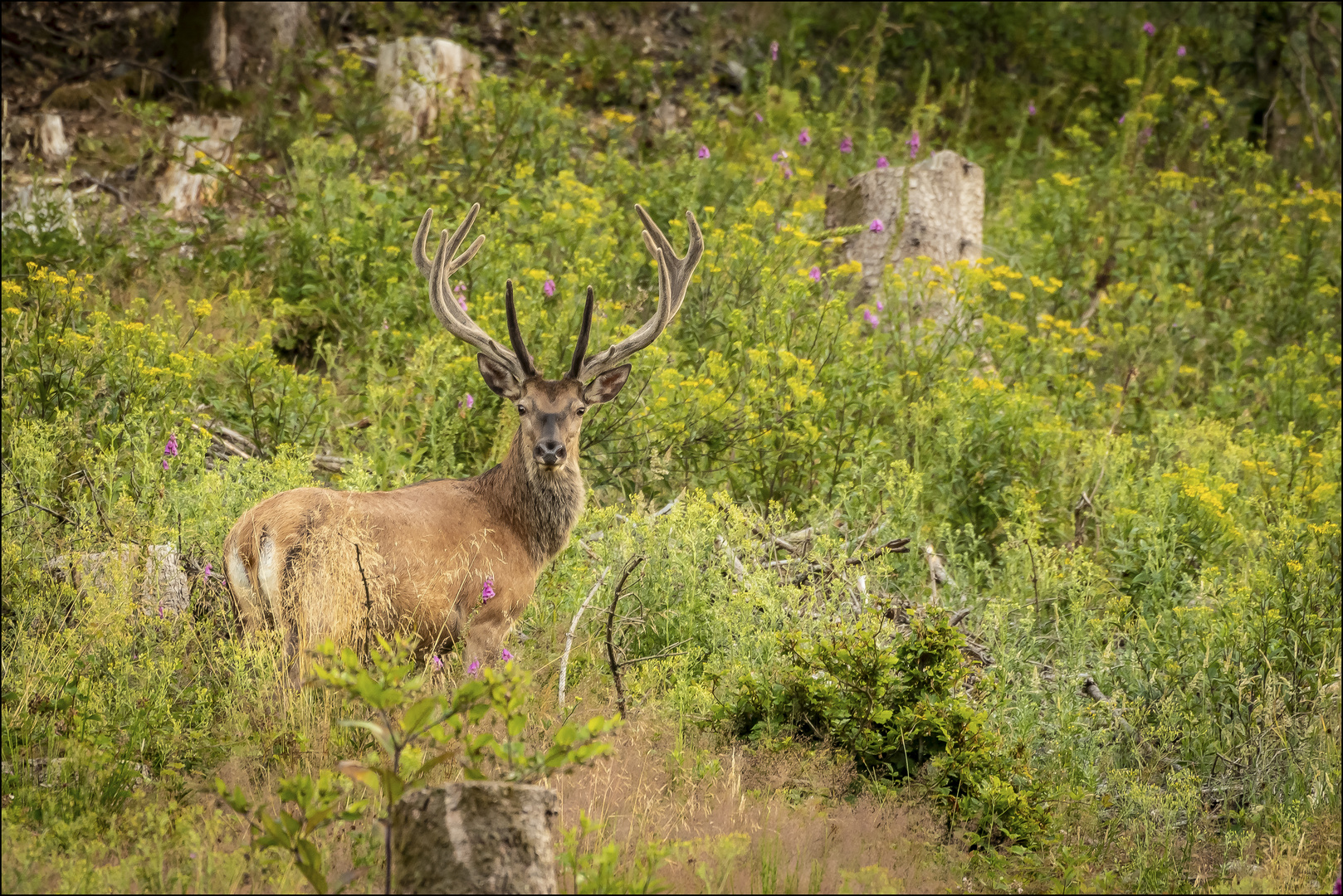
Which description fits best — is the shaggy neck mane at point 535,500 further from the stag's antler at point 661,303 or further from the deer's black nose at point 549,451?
the stag's antler at point 661,303

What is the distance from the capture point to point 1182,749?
5.45 meters

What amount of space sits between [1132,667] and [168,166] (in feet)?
29.8

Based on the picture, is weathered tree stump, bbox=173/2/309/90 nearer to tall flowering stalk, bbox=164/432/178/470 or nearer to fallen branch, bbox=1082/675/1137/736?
tall flowering stalk, bbox=164/432/178/470

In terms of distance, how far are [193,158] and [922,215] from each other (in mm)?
6361

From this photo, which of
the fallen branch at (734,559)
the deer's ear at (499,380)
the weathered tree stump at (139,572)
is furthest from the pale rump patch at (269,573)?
the fallen branch at (734,559)

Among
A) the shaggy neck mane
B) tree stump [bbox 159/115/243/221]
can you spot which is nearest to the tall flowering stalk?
the shaggy neck mane

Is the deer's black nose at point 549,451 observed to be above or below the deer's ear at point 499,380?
below

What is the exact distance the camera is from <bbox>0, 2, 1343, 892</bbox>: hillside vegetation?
172 inches

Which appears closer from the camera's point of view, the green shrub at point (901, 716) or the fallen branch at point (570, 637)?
the green shrub at point (901, 716)

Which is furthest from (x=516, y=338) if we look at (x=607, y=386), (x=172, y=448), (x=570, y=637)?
(x=172, y=448)

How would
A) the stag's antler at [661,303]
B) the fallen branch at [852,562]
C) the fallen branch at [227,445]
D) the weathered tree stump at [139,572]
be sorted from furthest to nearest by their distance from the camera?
the fallen branch at [227,445] → the fallen branch at [852,562] → the stag's antler at [661,303] → the weathered tree stump at [139,572]

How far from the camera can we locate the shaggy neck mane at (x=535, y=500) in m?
5.84

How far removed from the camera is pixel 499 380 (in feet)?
19.6

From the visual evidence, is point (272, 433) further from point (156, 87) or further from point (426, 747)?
point (156, 87)
